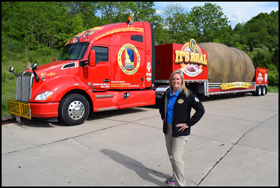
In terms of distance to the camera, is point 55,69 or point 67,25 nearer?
point 55,69

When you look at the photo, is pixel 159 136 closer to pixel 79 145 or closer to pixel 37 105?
pixel 79 145

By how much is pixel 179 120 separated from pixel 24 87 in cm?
546

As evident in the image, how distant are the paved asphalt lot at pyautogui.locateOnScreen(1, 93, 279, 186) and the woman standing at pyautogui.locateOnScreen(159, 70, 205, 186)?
496 millimetres

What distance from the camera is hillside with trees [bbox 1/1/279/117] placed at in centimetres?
1451

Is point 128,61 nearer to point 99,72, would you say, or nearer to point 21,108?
point 99,72

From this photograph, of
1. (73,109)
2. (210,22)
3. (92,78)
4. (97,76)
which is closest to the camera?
(73,109)

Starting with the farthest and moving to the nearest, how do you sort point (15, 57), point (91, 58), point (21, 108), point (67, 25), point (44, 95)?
1. point (67, 25)
2. point (15, 57)
3. point (91, 58)
4. point (21, 108)
5. point (44, 95)

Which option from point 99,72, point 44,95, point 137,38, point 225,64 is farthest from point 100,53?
point 225,64

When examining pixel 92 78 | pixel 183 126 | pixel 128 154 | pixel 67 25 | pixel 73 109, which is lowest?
pixel 128 154

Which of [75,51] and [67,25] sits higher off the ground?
[67,25]

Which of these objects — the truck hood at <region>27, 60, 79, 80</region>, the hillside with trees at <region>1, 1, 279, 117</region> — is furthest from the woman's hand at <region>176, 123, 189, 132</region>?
the hillside with trees at <region>1, 1, 279, 117</region>

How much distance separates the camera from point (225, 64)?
13.6 meters

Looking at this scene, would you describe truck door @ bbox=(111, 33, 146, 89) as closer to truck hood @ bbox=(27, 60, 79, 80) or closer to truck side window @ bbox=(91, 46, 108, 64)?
truck side window @ bbox=(91, 46, 108, 64)

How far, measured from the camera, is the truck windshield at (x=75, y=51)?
744 cm
